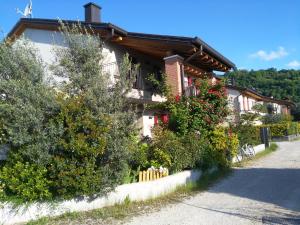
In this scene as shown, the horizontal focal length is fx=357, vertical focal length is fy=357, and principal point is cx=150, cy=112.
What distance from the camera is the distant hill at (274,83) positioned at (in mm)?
65688

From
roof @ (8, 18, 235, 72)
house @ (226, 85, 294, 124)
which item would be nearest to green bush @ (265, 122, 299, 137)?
house @ (226, 85, 294, 124)

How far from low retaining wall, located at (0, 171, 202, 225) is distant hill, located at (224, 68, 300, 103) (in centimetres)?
5791

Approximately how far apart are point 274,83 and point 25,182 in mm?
65866

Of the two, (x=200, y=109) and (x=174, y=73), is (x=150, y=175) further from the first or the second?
(x=174, y=73)

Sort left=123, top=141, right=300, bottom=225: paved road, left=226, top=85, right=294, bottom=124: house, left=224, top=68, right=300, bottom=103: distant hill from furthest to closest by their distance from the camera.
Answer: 1. left=224, top=68, right=300, bottom=103: distant hill
2. left=226, top=85, right=294, bottom=124: house
3. left=123, top=141, right=300, bottom=225: paved road

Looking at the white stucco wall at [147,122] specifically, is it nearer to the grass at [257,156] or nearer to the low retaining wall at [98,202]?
the grass at [257,156]

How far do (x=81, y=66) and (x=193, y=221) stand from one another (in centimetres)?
440

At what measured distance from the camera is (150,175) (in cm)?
916

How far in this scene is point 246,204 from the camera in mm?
7930

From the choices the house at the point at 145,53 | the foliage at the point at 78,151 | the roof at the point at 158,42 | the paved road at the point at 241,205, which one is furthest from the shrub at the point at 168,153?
the roof at the point at 158,42

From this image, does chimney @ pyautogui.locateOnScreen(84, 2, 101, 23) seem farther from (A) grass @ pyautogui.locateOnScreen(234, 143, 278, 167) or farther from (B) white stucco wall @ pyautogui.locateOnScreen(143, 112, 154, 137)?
(A) grass @ pyautogui.locateOnScreen(234, 143, 278, 167)

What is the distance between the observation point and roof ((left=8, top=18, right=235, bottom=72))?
13477mm

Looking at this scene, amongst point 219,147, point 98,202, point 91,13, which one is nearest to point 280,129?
point 219,147

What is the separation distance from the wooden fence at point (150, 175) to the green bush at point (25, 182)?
2.53 m
